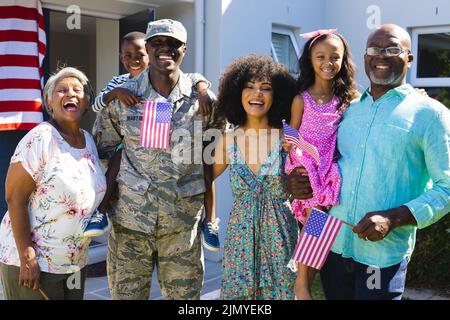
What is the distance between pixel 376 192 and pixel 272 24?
4588mm

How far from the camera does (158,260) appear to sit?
327 centimetres

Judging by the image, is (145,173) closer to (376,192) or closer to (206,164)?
(206,164)

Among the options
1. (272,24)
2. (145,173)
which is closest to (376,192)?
(145,173)

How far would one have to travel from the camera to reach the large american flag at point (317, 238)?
259 centimetres

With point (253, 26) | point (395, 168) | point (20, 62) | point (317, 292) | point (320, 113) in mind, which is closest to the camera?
point (395, 168)

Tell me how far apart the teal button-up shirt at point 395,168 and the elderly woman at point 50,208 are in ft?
4.58

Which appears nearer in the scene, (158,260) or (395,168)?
(395,168)

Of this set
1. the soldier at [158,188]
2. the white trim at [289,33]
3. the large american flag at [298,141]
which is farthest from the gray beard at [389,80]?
the white trim at [289,33]

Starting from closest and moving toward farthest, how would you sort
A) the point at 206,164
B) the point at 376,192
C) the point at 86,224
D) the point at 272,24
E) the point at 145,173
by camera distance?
the point at 376,192 < the point at 86,224 < the point at 145,173 < the point at 206,164 < the point at 272,24

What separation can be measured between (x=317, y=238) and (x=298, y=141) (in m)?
0.57

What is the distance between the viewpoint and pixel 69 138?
2928 millimetres

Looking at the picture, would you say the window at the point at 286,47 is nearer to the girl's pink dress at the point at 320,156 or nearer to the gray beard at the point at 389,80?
the girl's pink dress at the point at 320,156

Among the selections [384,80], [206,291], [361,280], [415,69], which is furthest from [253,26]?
[361,280]

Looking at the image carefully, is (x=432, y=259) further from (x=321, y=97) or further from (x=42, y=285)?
(x=42, y=285)
